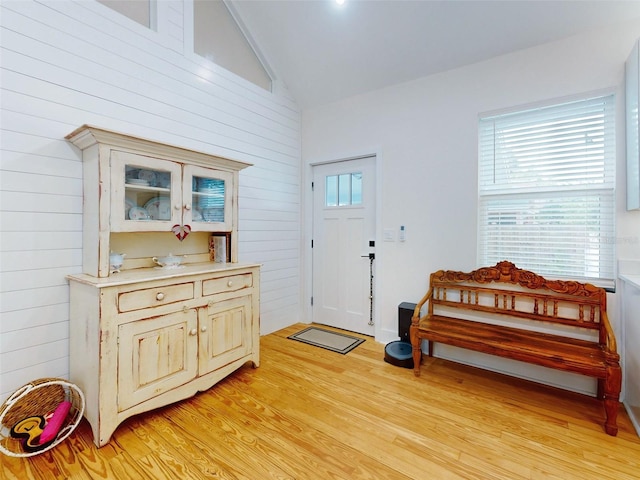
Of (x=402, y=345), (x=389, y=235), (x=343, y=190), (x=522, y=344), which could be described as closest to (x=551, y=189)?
(x=522, y=344)

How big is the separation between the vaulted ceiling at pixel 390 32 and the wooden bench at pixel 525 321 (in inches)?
73.9

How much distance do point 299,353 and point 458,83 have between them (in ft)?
9.75

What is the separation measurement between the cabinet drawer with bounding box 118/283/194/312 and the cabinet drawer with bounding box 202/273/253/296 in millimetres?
124

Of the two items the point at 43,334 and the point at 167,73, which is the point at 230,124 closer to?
the point at 167,73

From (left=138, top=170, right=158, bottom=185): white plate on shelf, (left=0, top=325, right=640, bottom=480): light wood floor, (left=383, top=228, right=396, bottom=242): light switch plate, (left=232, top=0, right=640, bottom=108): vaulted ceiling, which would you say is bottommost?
(left=0, top=325, right=640, bottom=480): light wood floor

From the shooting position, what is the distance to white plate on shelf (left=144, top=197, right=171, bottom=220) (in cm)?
218

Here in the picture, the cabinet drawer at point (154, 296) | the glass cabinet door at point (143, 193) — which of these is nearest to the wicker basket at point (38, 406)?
the cabinet drawer at point (154, 296)

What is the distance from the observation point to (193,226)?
93.1 inches

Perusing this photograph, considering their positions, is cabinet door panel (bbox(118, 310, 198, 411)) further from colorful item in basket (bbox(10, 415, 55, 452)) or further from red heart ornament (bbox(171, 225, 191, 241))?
red heart ornament (bbox(171, 225, 191, 241))

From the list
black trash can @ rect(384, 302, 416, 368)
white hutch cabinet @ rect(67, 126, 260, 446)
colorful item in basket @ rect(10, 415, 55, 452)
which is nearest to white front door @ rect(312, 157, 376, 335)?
black trash can @ rect(384, 302, 416, 368)

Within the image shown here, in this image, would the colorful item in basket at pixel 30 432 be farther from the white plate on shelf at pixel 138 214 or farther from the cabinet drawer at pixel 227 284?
the white plate on shelf at pixel 138 214

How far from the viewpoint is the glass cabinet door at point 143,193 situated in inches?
75.6

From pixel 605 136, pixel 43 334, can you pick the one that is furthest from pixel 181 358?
pixel 605 136

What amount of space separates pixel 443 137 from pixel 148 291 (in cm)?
277
